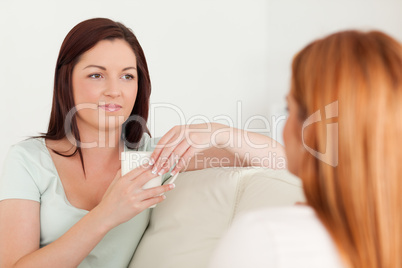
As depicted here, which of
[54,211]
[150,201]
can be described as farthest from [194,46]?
[150,201]

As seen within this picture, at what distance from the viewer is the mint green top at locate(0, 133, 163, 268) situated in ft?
4.50

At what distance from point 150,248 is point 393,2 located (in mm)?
1846

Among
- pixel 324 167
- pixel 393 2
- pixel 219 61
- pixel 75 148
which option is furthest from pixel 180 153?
pixel 219 61

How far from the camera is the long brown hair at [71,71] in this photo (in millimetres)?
1471

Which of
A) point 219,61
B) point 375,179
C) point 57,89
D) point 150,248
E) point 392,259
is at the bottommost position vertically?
point 150,248

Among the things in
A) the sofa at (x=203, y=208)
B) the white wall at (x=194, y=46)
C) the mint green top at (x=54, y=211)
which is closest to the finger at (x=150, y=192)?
the sofa at (x=203, y=208)

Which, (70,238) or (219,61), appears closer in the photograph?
(70,238)

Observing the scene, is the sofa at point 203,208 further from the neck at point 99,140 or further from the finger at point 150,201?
the neck at point 99,140

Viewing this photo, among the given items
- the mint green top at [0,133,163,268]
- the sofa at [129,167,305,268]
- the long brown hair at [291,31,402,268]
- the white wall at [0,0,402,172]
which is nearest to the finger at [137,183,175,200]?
the sofa at [129,167,305,268]

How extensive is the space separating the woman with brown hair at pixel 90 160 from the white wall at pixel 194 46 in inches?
51.1

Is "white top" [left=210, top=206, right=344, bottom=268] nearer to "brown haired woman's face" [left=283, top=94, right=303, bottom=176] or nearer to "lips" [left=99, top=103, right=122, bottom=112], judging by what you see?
"brown haired woman's face" [left=283, top=94, right=303, bottom=176]

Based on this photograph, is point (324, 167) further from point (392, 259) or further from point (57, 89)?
point (57, 89)

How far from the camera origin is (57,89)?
1.56 metres

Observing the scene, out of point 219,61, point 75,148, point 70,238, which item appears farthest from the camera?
point 219,61
